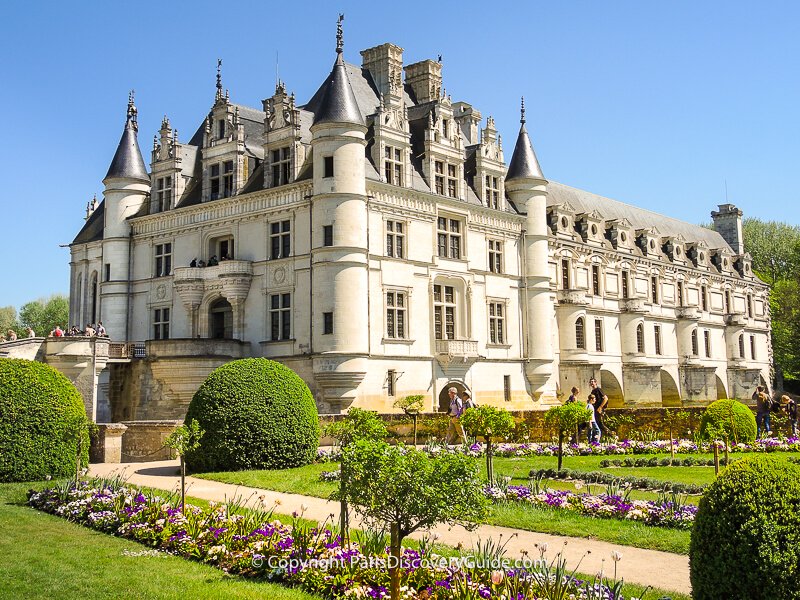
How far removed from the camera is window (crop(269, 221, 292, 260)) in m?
34.0

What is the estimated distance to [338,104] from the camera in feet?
107

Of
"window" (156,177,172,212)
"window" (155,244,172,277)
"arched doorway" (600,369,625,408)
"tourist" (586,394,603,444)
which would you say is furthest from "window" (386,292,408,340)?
"arched doorway" (600,369,625,408)

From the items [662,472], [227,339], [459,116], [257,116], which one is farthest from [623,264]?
[662,472]

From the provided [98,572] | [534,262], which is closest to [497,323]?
[534,262]

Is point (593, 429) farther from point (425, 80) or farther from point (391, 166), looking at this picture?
point (425, 80)

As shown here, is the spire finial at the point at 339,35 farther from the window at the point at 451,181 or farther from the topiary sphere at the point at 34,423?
the topiary sphere at the point at 34,423

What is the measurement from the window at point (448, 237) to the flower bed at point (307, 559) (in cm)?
2516

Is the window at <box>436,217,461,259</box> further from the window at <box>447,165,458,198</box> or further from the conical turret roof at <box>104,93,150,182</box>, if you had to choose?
the conical turret roof at <box>104,93,150,182</box>

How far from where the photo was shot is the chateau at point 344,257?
1278 inches

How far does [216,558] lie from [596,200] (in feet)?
168

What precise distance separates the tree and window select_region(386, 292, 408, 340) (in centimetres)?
5185

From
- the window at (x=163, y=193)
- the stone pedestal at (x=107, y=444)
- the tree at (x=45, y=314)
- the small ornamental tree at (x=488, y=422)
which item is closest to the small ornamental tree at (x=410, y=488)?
the small ornamental tree at (x=488, y=422)

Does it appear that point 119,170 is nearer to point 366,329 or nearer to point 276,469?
point 366,329

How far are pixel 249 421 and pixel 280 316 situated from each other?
15151 millimetres
